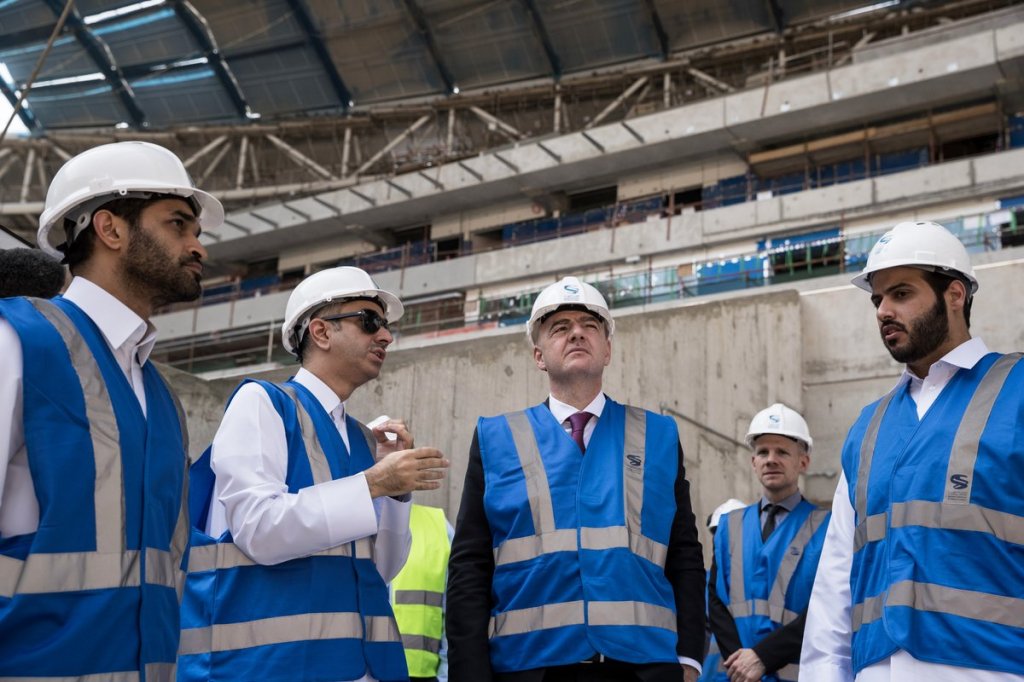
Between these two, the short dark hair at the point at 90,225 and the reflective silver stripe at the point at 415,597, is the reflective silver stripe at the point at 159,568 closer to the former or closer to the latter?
the short dark hair at the point at 90,225

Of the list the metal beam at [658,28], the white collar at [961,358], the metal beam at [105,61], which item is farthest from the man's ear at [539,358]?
the metal beam at [105,61]

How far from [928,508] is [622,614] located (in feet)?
3.41

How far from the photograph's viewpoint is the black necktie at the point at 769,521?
5.94 metres

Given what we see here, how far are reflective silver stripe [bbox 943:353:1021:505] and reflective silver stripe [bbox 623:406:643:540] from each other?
1.02 m

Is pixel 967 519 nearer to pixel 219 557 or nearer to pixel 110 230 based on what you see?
pixel 219 557

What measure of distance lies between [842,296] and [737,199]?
12986mm

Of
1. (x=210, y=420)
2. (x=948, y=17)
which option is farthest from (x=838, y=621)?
(x=948, y=17)

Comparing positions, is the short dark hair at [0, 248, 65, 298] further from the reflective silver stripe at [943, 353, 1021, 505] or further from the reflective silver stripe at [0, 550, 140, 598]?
the reflective silver stripe at [943, 353, 1021, 505]

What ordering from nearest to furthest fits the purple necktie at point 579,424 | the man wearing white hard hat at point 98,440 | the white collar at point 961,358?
the man wearing white hard hat at point 98,440, the white collar at point 961,358, the purple necktie at point 579,424

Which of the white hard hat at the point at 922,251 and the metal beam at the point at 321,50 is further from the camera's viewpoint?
the metal beam at the point at 321,50

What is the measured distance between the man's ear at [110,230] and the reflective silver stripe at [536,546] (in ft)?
5.51

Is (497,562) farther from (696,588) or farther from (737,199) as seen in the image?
(737,199)

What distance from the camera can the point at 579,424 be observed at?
3.95 metres

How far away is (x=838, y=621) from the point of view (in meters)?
3.65
